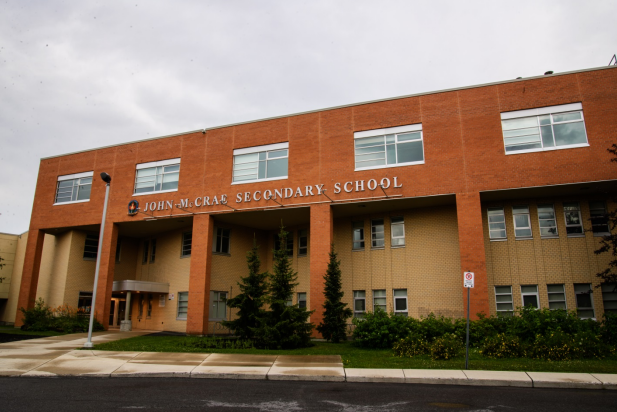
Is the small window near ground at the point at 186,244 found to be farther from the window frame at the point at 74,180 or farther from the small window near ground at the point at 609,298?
the small window near ground at the point at 609,298

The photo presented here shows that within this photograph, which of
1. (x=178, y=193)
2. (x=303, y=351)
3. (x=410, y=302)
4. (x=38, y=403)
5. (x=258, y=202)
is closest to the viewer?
(x=38, y=403)

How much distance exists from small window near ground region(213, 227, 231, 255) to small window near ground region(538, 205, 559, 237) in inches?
669

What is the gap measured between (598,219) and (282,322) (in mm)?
14445

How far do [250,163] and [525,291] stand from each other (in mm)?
14993

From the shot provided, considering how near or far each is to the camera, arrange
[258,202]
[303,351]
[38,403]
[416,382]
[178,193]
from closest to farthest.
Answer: [38,403] < [416,382] < [303,351] < [258,202] < [178,193]

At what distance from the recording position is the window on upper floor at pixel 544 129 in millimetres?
20000

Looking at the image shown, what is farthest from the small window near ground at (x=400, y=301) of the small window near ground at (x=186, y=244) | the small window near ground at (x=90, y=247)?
the small window near ground at (x=90, y=247)

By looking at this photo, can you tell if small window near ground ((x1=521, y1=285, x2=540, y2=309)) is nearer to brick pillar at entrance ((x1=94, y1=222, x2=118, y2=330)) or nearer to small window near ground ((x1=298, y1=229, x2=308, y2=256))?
small window near ground ((x1=298, y1=229, x2=308, y2=256))

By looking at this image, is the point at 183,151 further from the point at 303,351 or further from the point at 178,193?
the point at 303,351

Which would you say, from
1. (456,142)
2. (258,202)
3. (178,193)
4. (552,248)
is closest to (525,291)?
(552,248)

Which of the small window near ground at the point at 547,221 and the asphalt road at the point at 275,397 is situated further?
the small window near ground at the point at 547,221

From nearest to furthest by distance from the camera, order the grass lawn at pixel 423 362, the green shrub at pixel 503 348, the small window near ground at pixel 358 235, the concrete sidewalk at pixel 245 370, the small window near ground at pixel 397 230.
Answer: the concrete sidewalk at pixel 245 370, the grass lawn at pixel 423 362, the green shrub at pixel 503 348, the small window near ground at pixel 397 230, the small window near ground at pixel 358 235

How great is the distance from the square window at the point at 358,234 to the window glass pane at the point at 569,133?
10144 millimetres

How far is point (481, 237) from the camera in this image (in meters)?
20.2
